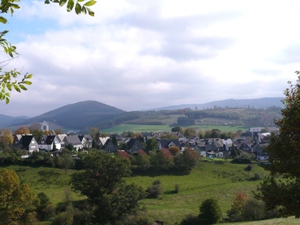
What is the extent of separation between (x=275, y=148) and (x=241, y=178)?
49.7 metres

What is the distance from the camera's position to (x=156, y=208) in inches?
1585

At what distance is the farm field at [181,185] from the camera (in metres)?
40.9

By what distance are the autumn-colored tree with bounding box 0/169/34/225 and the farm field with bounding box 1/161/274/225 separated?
37.6ft

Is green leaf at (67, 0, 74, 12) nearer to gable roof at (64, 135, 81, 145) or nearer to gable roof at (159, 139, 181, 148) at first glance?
gable roof at (159, 139, 181, 148)

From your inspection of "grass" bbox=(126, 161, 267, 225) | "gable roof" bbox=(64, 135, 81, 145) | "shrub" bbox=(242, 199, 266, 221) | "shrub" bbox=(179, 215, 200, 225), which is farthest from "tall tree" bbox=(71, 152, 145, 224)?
"gable roof" bbox=(64, 135, 81, 145)

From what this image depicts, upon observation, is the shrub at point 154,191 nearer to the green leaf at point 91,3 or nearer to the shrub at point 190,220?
the shrub at point 190,220

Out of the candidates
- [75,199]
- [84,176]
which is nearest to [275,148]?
[84,176]

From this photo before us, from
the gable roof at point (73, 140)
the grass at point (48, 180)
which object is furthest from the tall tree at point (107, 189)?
the gable roof at point (73, 140)

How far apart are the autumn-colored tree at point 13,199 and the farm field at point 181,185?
37.6ft

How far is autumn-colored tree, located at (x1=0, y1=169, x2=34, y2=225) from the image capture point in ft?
95.1

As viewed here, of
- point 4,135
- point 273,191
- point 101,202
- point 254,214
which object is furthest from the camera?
point 4,135

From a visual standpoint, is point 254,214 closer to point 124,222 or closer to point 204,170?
point 124,222

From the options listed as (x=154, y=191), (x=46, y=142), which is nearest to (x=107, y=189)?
(x=154, y=191)

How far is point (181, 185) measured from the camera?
53.7 meters
